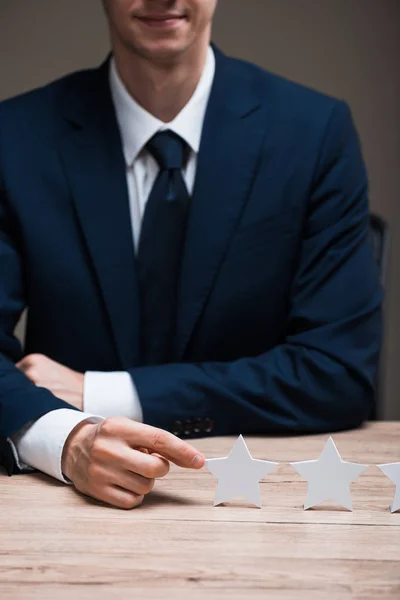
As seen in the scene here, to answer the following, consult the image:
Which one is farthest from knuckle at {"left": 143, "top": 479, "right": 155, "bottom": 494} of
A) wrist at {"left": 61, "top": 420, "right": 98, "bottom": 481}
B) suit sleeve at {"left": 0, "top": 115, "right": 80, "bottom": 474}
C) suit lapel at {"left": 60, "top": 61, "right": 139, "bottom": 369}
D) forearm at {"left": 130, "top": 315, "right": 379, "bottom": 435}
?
suit lapel at {"left": 60, "top": 61, "right": 139, "bottom": 369}

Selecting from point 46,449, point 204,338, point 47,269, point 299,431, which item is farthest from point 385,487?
point 47,269

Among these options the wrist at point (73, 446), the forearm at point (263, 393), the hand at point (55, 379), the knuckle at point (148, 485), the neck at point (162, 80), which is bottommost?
the forearm at point (263, 393)

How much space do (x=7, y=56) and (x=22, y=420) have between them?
188 centimetres

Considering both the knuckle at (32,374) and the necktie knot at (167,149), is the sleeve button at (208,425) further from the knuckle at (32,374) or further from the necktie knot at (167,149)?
the necktie knot at (167,149)

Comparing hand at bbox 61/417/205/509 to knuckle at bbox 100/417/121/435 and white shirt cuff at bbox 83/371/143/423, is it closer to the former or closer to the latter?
knuckle at bbox 100/417/121/435

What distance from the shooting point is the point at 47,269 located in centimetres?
187

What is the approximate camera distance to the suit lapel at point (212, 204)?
6.17 feet

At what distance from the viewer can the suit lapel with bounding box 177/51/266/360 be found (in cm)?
188

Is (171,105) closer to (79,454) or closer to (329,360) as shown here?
(329,360)

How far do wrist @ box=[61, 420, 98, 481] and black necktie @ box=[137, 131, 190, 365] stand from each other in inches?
18.5

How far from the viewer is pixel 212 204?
1886 millimetres

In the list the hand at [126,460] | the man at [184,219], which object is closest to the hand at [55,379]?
the man at [184,219]

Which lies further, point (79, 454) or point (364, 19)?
point (364, 19)

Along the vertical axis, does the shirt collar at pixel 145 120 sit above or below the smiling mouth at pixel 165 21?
below
